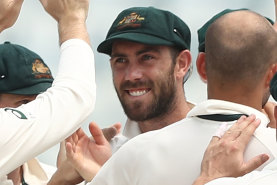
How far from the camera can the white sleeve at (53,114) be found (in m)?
3.61

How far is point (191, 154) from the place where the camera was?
157 inches

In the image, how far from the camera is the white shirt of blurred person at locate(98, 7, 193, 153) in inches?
245

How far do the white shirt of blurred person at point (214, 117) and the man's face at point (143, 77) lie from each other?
78.7 inches

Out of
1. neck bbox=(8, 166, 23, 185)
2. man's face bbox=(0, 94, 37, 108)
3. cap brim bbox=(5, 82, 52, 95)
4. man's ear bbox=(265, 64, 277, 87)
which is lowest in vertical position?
neck bbox=(8, 166, 23, 185)

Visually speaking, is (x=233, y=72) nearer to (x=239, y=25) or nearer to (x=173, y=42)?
(x=239, y=25)

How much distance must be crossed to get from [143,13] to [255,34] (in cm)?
215

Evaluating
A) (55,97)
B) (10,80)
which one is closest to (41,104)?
(55,97)

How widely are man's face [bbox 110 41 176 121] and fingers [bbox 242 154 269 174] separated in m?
2.47

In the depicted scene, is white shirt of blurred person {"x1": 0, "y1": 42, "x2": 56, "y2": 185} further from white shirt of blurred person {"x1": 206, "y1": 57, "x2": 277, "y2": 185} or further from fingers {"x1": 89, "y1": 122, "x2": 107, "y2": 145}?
white shirt of blurred person {"x1": 206, "y1": 57, "x2": 277, "y2": 185}

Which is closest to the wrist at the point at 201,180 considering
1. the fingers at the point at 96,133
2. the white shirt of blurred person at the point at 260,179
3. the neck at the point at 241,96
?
the neck at the point at 241,96

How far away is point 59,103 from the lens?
3717 millimetres

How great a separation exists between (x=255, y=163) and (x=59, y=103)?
1.03 m

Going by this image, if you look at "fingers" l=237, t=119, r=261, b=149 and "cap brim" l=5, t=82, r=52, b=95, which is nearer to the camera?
"fingers" l=237, t=119, r=261, b=149

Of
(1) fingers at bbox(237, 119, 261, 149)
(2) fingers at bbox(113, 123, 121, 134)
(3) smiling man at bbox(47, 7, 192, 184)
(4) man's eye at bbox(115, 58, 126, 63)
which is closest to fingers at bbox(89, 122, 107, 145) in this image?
(2) fingers at bbox(113, 123, 121, 134)
